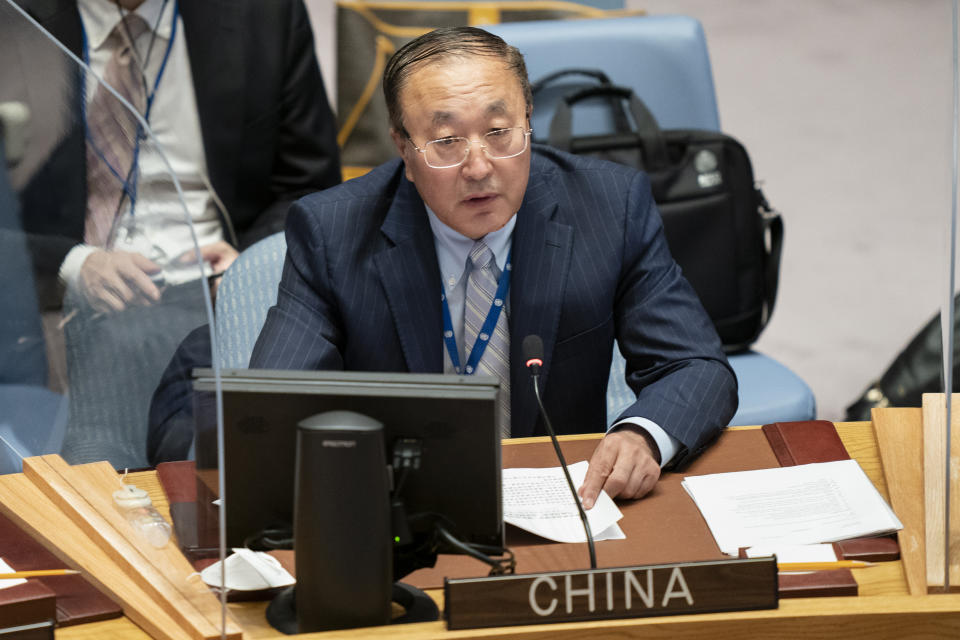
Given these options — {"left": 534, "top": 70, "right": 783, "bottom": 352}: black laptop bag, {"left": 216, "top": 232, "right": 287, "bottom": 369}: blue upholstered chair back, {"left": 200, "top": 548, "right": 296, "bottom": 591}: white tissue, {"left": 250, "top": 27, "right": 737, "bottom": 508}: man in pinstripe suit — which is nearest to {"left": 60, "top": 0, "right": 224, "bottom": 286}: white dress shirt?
{"left": 216, "top": 232, "right": 287, "bottom": 369}: blue upholstered chair back

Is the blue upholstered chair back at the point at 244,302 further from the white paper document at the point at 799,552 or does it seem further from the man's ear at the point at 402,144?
the white paper document at the point at 799,552

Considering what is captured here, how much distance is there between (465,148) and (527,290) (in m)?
0.26

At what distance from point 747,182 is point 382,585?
5.35ft

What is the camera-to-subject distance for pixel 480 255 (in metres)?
1.84

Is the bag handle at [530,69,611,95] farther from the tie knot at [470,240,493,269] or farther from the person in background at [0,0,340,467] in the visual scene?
the tie knot at [470,240,493,269]

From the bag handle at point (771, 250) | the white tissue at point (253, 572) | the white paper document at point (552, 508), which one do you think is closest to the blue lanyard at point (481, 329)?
the white paper document at point (552, 508)

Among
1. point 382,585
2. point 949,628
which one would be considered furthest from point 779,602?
point 382,585

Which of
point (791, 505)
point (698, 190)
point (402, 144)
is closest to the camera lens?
point (791, 505)

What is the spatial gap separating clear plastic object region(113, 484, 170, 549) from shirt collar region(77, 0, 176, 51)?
2.91 feet

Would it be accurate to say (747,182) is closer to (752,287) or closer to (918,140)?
(752,287)

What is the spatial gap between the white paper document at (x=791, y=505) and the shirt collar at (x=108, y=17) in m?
1.22

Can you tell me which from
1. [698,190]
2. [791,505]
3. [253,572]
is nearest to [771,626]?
[791,505]

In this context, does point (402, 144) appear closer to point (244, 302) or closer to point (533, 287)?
point (533, 287)

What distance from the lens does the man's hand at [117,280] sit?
1.23m
